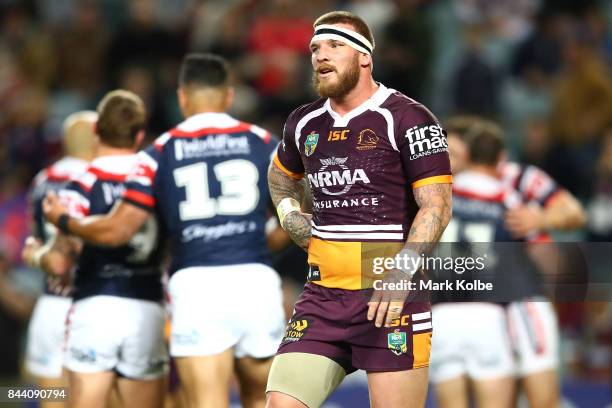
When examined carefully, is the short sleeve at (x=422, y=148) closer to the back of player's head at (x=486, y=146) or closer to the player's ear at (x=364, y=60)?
the player's ear at (x=364, y=60)

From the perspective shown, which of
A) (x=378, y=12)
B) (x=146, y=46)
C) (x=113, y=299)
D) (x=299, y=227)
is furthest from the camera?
(x=378, y=12)

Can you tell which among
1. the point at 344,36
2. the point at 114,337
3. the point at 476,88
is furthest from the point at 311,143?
the point at 476,88

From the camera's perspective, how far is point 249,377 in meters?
7.23

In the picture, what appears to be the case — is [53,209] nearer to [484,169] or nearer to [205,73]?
[205,73]

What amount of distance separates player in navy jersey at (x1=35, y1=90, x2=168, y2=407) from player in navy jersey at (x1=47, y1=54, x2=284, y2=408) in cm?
30

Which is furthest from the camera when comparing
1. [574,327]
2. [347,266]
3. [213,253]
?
[574,327]

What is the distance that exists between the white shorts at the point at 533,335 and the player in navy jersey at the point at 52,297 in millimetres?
3303

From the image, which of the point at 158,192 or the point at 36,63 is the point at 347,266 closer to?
the point at 158,192

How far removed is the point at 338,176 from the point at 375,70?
8.15m

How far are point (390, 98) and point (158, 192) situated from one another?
1911 millimetres

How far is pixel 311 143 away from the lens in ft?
19.8

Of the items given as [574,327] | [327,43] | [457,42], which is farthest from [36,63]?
[327,43]

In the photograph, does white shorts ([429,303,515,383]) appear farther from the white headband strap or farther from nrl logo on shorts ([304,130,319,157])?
the white headband strap

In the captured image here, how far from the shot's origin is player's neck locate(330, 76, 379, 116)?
19.6 ft
